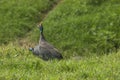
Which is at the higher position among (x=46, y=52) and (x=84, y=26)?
(x=46, y=52)

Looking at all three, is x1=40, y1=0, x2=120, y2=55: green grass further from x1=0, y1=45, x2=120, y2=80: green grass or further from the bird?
x1=0, y1=45, x2=120, y2=80: green grass

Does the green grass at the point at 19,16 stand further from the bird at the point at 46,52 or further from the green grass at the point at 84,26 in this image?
the bird at the point at 46,52

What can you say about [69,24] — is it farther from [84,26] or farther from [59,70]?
[59,70]

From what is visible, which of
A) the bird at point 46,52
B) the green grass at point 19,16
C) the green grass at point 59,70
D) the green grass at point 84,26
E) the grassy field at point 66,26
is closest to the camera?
the green grass at point 59,70

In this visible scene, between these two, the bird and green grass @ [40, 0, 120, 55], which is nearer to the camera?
the bird

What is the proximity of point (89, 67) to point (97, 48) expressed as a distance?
7.59m

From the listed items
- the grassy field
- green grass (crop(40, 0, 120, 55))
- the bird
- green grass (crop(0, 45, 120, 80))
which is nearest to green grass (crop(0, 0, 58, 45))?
the grassy field

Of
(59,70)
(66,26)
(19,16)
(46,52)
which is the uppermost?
(59,70)

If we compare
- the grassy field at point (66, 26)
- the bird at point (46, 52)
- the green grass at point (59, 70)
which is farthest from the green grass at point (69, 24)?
the green grass at point (59, 70)

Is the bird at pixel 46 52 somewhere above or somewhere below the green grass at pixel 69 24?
above

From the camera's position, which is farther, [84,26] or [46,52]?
[84,26]

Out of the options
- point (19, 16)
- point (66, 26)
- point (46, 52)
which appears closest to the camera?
point (46, 52)

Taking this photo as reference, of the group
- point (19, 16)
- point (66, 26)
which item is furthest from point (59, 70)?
point (19, 16)

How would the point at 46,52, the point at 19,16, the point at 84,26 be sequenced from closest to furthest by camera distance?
the point at 46,52 → the point at 84,26 → the point at 19,16
